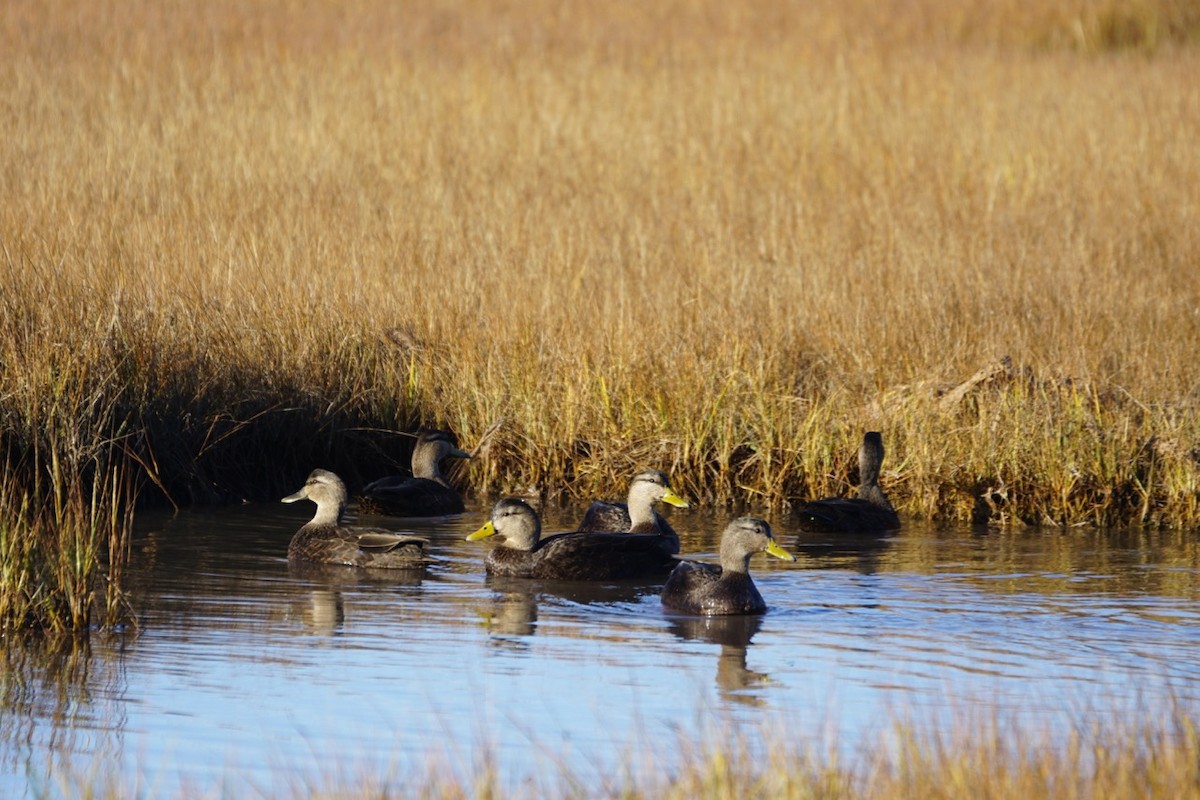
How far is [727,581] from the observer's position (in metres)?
9.44

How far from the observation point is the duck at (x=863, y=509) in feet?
37.4

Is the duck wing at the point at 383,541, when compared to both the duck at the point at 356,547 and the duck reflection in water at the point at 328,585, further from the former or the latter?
the duck reflection in water at the point at 328,585

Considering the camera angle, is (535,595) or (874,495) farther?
(874,495)

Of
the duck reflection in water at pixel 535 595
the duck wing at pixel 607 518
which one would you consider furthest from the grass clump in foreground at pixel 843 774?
the duck wing at pixel 607 518

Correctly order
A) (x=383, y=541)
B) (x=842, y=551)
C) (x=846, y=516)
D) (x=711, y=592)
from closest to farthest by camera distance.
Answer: (x=711, y=592)
(x=383, y=541)
(x=842, y=551)
(x=846, y=516)

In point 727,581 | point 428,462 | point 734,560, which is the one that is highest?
point 428,462

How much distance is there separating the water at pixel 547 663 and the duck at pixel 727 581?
4.6 inches

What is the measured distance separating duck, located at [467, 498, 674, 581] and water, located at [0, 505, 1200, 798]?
Result: 0.14 metres

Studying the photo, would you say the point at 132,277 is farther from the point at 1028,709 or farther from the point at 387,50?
the point at 387,50

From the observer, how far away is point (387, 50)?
26.5 meters

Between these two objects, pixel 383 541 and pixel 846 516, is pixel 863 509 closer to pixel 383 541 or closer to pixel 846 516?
pixel 846 516

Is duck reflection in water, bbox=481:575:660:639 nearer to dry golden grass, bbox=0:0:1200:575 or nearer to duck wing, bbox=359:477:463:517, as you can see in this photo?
duck wing, bbox=359:477:463:517

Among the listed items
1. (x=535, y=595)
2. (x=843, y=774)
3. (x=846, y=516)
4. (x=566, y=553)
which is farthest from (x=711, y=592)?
(x=843, y=774)

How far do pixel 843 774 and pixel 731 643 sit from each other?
2910mm
